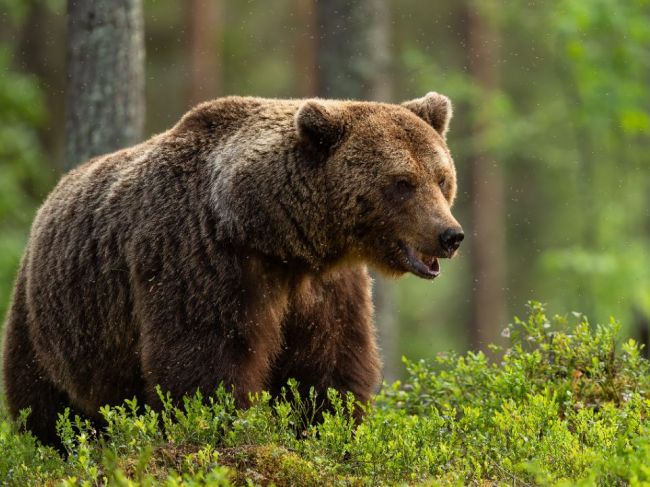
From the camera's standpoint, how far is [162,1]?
23.0m

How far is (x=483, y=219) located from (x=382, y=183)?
15.1 meters

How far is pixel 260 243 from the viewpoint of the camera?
A: 617 centimetres

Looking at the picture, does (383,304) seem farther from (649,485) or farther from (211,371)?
(649,485)

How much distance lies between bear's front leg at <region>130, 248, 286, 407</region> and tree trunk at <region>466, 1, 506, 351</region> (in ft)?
48.0

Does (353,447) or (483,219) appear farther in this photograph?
(483,219)

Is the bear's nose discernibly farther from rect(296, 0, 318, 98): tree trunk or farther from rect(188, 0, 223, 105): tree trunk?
rect(296, 0, 318, 98): tree trunk

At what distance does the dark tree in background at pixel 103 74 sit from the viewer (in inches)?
368

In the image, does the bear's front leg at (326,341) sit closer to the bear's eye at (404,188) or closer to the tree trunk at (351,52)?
the bear's eye at (404,188)

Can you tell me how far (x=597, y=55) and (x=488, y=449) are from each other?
1292cm

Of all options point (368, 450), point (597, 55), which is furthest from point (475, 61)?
point (368, 450)

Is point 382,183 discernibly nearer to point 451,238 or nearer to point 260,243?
point 451,238

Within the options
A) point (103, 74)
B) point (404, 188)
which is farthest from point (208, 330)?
point (103, 74)

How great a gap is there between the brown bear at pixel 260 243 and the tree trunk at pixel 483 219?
14097 millimetres

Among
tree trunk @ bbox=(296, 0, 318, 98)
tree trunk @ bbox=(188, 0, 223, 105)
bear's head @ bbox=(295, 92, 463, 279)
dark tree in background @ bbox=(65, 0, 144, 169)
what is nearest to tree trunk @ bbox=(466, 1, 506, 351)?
tree trunk @ bbox=(296, 0, 318, 98)
